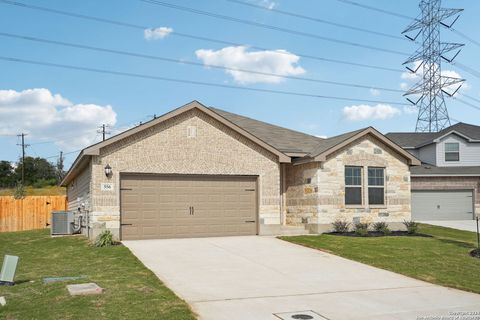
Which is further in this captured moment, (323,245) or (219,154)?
(219,154)

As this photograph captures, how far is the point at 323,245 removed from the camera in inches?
640

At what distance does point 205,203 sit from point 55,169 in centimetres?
7035

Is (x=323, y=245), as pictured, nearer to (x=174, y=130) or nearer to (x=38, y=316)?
(x=174, y=130)

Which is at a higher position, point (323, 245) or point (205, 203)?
Result: point (205, 203)

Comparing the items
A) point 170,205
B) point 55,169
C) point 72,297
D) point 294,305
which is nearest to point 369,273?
point 294,305

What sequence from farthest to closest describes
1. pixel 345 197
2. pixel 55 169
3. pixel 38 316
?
pixel 55 169 < pixel 345 197 < pixel 38 316

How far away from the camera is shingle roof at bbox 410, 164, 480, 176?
30.7m

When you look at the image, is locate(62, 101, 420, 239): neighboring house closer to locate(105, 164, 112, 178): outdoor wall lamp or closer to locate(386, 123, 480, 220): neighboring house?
locate(105, 164, 112, 178): outdoor wall lamp

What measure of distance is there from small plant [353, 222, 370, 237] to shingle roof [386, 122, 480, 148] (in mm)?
15540

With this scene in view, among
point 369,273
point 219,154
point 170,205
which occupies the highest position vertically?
point 219,154

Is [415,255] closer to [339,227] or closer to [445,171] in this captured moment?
[339,227]

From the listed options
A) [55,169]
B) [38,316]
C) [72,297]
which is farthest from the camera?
[55,169]

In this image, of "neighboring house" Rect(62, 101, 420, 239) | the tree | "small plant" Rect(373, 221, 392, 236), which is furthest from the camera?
the tree

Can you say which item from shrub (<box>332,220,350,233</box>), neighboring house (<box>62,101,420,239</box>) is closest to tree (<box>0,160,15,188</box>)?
neighboring house (<box>62,101,420,239</box>)
